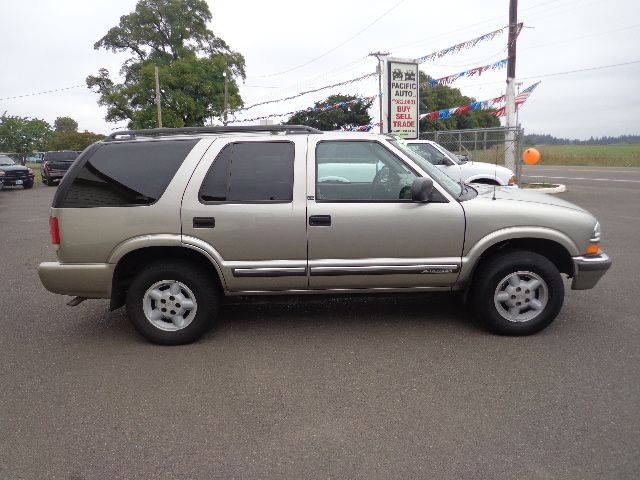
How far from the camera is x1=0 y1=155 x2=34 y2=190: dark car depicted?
78.8 feet

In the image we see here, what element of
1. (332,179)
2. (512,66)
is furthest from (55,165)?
(332,179)

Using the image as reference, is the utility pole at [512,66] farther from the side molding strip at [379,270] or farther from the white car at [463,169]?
the side molding strip at [379,270]

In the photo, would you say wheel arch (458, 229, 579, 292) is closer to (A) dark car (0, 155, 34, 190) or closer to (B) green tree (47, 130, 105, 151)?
(A) dark car (0, 155, 34, 190)

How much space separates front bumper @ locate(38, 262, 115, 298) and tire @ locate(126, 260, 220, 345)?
0.21m

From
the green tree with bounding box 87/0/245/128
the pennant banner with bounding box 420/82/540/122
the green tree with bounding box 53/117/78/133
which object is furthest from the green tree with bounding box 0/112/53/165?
the pennant banner with bounding box 420/82/540/122

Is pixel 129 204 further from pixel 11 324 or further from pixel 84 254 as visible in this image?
pixel 11 324

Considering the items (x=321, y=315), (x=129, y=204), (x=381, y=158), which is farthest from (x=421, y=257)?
(x=129, y=204)

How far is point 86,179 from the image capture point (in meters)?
4.22

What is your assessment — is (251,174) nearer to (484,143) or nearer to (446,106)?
(484,143)

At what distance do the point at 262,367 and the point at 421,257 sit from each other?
5.07ft

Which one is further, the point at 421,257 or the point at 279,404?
the point at 421,257

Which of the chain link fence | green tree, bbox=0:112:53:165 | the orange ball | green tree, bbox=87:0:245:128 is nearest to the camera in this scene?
the chain link fence

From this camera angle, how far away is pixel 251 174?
4285mm

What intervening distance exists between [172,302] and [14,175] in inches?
951
